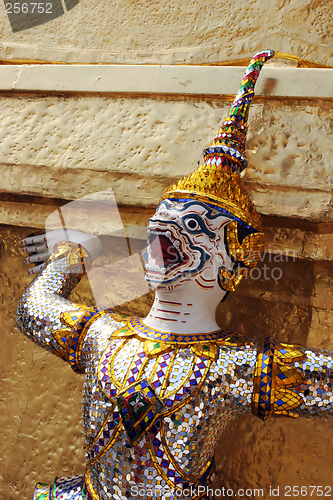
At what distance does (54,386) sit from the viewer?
83.7 inches

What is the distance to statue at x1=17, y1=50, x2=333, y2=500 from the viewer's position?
129 centimetres

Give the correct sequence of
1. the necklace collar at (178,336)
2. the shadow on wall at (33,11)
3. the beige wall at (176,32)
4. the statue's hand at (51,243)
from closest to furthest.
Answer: the necklace collar at (178,336)
the statue's hand at (51,243)
the beige wall at (176,32)
the shadow on wall at (33,11)

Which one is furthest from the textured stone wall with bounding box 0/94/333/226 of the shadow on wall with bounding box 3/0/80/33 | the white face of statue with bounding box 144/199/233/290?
the shadow on wall with bounding box 3/0/80/33

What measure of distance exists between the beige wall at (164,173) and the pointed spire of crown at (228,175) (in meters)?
0.31

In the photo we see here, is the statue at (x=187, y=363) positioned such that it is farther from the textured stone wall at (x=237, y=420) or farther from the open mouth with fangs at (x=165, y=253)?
the textured stone wall at (x=237, y=420)

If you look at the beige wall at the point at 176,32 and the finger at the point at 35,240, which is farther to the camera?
the beige wall at the point at 176,32

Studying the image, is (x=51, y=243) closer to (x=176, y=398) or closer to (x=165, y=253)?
(x=165, y=253)

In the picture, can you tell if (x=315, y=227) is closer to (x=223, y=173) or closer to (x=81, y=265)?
(x=223, y=173)

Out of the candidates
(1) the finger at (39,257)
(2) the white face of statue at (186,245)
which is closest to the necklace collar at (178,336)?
(2) the white face of statue at (186,245)

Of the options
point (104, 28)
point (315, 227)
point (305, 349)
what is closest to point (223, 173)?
point (315, 227)

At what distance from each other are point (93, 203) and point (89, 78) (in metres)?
0.67

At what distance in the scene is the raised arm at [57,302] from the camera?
5.16 ft

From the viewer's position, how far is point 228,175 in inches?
57.3

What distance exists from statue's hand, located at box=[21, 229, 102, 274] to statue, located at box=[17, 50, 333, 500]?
49 cm
